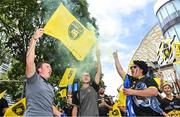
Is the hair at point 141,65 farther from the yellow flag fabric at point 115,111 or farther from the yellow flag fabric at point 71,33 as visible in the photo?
the yellow flag fabric at point 115,111

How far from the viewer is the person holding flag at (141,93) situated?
6.40m

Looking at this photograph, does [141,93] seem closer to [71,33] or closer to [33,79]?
[33,79]

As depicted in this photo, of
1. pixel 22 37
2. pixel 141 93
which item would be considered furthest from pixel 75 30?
pixel 22 37

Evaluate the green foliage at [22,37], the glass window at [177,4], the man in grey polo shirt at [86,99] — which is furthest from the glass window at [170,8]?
the man in grey polo shirt at [86,99]

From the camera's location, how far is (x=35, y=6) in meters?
29.2

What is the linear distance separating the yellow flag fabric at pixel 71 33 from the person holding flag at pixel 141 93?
183 centimetres

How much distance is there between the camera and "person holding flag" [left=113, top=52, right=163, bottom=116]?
6.40 meters

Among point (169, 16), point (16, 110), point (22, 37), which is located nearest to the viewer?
point (16, 110)

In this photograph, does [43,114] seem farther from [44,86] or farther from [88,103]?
[88,103]

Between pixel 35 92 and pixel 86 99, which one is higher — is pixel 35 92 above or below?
above

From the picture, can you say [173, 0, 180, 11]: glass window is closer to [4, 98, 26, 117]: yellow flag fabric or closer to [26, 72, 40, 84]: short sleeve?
[4, 98, 26, 117]: yellow flag fabric

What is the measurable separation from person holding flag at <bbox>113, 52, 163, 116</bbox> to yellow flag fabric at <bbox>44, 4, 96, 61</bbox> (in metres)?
1.83

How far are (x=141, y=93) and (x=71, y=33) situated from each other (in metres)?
2.67

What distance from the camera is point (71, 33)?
28.3 ft
